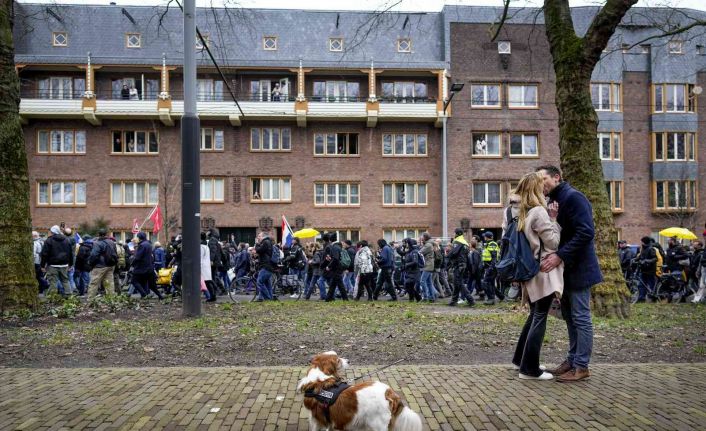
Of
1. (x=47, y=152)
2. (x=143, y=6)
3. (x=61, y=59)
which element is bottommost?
(x=47, y=152)

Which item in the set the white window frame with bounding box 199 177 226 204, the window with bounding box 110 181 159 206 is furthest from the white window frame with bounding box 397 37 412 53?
the window with bounding box 110 181 159 206

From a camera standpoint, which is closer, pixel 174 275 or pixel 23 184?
pixel 23 184

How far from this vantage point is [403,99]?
36.7m

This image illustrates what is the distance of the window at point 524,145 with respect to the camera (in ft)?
122

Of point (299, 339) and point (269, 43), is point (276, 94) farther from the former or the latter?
point (299, 339)

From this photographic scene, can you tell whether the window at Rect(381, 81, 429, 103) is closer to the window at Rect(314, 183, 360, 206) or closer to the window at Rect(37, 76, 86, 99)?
the window at Rect(314, 183, 360, 206)

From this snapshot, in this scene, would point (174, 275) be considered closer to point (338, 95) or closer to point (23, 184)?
point (23, 184)

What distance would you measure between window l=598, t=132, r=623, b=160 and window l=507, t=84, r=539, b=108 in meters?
5.24

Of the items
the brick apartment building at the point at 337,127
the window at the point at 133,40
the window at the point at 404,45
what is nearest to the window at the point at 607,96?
the brick apartment building at the point at 337,127

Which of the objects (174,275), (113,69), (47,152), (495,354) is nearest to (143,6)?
(113,69)

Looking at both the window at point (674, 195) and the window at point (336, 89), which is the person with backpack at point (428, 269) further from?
the window at point (674, 195)

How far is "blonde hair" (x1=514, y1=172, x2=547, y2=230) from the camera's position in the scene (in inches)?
202

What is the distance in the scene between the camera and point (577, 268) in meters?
5.15

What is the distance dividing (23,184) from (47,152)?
94.6 feet
